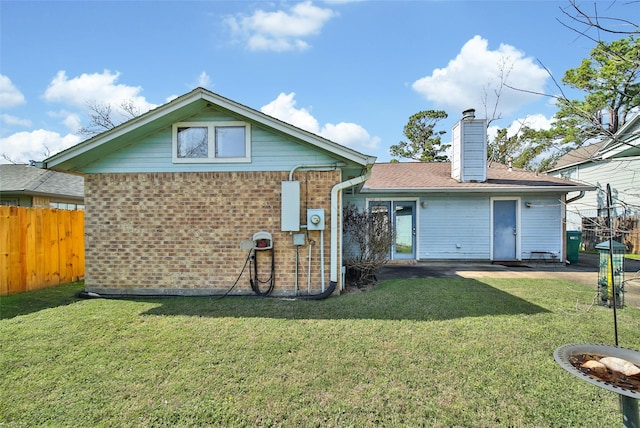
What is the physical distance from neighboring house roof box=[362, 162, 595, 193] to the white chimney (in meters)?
0.36

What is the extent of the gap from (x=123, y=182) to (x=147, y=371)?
15.1 ft

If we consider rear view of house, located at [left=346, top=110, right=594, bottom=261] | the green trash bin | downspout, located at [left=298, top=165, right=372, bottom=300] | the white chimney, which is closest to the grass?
downspout, located at [left=298, top=165, right=372, bottom=300]

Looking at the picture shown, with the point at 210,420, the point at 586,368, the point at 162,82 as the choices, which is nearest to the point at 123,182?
the point at 210,420

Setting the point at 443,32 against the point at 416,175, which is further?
the point at 416,175

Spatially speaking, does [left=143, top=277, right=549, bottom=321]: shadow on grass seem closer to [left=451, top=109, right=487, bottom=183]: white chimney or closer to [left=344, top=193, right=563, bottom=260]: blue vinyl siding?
[left=344, top=193, right=563, bottom=260]: blue vinyl siding

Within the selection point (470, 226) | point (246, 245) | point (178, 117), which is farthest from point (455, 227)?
point (178, 117)

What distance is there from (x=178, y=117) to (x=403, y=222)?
814 cm

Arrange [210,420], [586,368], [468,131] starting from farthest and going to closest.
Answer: [468,131]
[210,420]
[586,368]

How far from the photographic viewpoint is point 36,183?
43.6 ft

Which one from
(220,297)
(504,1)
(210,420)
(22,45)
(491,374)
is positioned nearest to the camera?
(210,420)

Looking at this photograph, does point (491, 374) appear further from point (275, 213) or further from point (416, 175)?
point (416, 175)

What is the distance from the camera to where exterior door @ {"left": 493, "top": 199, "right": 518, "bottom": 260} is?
11.0 m

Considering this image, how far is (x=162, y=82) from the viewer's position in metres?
11.6

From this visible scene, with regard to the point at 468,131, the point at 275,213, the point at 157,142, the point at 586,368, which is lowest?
the point at 586,368
